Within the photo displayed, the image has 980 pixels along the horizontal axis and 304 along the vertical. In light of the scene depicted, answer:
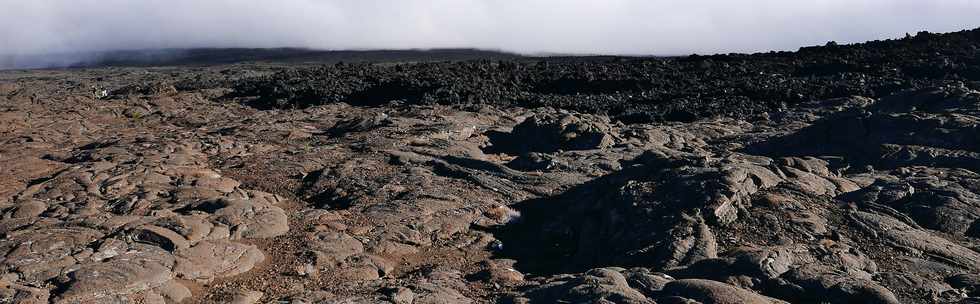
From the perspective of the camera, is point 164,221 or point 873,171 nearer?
point 164,221

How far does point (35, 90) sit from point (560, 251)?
20.6 m

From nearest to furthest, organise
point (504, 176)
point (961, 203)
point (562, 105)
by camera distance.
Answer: point (961, 203) → point (504, 176) → point (562, 105)

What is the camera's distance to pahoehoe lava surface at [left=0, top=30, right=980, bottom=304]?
7.32 metres

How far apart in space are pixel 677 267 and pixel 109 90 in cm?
2061

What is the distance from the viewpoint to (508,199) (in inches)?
428

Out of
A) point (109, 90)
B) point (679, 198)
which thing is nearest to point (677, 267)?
point (679, 198)

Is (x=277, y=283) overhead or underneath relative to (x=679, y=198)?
underneath

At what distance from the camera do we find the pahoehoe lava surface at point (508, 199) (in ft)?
24.0

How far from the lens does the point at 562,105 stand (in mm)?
18547

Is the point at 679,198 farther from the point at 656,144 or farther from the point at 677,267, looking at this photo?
the point at 656,144

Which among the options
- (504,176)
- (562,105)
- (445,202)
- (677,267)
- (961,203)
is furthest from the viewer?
(562,105)

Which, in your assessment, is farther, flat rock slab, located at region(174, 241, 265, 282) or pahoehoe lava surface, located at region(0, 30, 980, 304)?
flat rock slab, located at region(174, 241, 265, 282)

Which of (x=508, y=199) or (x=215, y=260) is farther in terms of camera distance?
(x=508, y=199)

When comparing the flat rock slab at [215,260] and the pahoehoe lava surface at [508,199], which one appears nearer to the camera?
the pahoehoe lava surface at [508,199]
